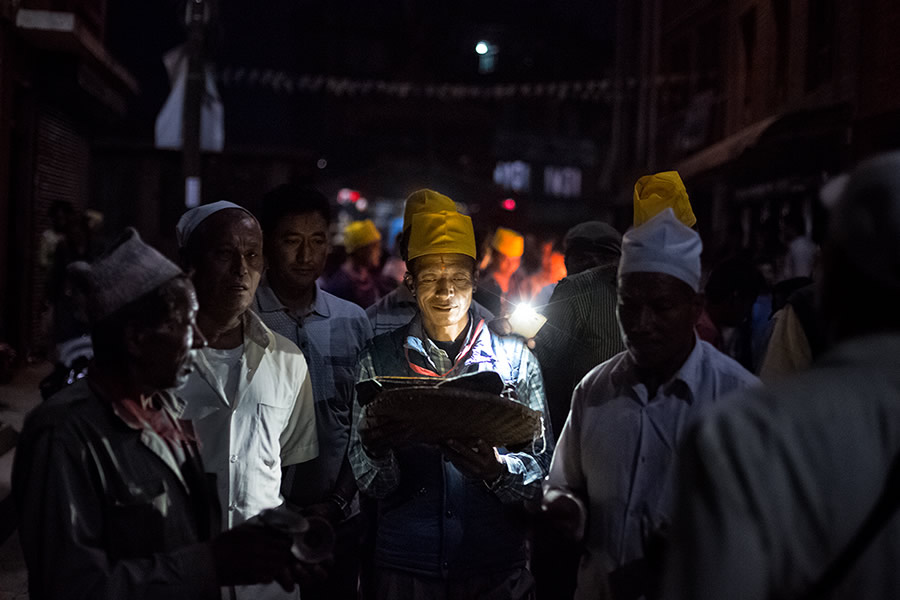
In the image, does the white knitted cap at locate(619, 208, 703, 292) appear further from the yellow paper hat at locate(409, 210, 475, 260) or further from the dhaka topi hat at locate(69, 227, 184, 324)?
the dhaka topi hat at locate(69, 227, 184, 324)

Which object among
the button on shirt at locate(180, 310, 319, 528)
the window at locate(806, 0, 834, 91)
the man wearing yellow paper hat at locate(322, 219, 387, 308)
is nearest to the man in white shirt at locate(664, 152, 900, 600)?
the button on shirt at locate(180, 310, 319, 528)

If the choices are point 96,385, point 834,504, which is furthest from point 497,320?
point 834,504

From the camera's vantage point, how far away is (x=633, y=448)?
9.04 feet

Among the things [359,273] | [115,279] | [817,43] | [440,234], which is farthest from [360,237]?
[817,43]

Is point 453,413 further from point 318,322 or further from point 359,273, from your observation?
point 359,273

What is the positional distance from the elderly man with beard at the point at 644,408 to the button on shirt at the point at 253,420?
3.70ft

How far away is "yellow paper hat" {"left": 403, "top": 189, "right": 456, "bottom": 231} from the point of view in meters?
3.87

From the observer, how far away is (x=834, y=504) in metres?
1.38

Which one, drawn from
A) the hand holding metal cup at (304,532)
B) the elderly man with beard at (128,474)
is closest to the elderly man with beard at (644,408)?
the hand holding metal cup at (304,532)

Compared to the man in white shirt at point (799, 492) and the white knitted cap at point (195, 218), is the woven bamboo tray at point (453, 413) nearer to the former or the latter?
the white knitted cap at point (195, 218)

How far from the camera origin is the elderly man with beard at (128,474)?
2131 millimetres

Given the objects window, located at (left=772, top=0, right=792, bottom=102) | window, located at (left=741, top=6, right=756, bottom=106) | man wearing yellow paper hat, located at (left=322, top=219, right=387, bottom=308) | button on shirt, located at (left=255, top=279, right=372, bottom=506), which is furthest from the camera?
window, located at (left=741, top=6, right=756, bottom=106)

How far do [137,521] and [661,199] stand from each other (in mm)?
2529

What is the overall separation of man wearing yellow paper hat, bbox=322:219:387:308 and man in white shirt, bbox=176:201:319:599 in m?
5.20
